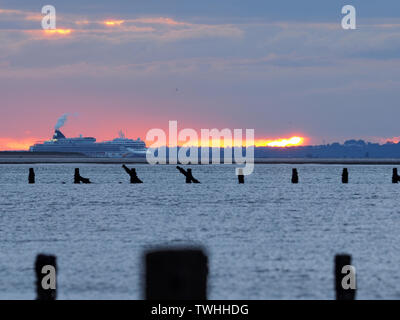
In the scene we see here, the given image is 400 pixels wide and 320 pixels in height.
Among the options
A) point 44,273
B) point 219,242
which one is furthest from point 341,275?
point 219,242

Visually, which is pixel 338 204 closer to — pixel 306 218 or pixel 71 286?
pixel 306 218

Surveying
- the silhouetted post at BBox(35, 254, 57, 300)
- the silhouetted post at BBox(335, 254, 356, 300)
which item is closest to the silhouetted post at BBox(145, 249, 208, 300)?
the silhouetted post at BBox(335, 254, 356, 300)

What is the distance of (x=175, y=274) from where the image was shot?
374 inches

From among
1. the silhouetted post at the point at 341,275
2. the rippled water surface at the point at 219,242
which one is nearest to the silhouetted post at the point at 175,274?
the silhouetted post at the point at 341,275

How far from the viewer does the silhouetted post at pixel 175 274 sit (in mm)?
9359

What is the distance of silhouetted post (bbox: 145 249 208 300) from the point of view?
936 centimetres

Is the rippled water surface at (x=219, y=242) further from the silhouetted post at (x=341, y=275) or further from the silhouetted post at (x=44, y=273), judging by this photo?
the silhouetted post at (x=341, y=275)

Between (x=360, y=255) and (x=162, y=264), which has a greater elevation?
(x=162, y=264)

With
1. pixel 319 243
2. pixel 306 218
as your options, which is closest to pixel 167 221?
pixel 306 218

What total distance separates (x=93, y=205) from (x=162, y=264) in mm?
44233

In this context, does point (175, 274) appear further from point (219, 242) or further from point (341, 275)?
point (219, 242)

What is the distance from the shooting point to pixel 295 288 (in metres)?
19.1

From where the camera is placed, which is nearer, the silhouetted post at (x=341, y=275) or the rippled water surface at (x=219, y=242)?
the silhouetted post at (x=341, y=275)

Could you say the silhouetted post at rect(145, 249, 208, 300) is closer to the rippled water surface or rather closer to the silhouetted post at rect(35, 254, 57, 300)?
the silhouetted post at rect(35, 254, 57, 300)
